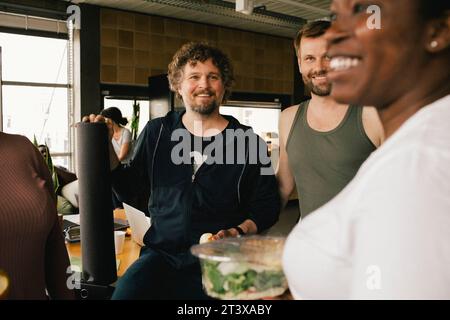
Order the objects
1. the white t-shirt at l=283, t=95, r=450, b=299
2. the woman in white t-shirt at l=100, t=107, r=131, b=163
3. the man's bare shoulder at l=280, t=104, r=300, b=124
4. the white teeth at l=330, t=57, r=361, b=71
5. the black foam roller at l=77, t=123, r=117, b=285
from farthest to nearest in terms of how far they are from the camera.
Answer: the woman in white t-shirt at l=100, t=107, r=131, b=163
the man's bare shoulder at l=280, t=104, r=300, b=124
the black foam roller at l=77, t=123, r=117, b=285
the white teeth at l=330, t=57, r=361, b=71
the white t-shirt at l=283, t=95, r=450, b=299

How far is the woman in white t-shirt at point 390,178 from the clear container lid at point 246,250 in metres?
0.21

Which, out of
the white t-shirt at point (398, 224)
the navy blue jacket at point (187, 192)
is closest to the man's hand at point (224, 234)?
the navy blue jacket at point (187, 192)

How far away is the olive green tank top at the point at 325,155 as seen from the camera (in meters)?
1.86

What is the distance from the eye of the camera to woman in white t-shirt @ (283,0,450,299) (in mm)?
548

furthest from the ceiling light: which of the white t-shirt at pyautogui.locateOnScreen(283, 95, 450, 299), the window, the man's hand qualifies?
the white t-shirt at pyautogui.locateOnScreen(283, 95, 450, 299)

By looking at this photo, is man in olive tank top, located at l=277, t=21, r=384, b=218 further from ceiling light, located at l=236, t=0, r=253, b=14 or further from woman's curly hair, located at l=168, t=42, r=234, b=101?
ceiling light, located at l=236, t=0, r=253, b=14

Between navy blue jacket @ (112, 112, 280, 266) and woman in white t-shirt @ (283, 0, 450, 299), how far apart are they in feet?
4.13

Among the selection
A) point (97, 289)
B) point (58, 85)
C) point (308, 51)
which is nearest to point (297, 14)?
point (58, 85)

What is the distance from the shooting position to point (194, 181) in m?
2.03

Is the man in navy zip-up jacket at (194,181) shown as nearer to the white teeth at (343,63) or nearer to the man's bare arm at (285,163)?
the man's bare arm at (285,163)

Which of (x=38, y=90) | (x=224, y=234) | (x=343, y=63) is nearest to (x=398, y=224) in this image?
(x=343, y=63)

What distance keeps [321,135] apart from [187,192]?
66cm

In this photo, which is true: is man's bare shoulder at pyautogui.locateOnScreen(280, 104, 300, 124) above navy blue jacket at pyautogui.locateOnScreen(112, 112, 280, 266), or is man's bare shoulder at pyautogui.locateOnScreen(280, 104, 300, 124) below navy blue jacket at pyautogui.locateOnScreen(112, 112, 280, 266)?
above

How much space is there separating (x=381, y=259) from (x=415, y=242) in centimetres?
5
